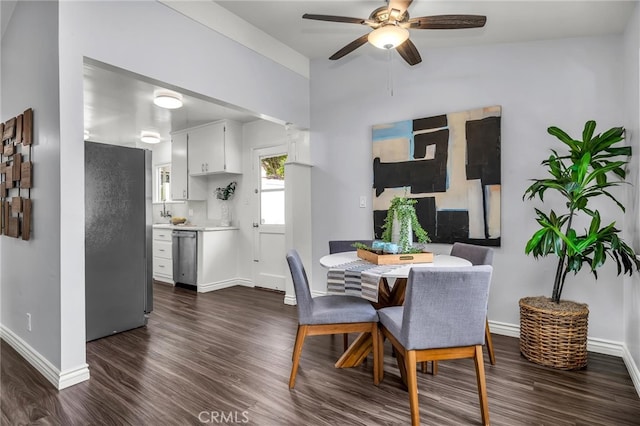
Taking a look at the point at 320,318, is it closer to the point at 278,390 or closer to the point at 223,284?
the point at 278,390

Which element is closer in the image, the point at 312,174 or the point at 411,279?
the point at 411,279

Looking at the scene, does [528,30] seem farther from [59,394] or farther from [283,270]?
[59,394]

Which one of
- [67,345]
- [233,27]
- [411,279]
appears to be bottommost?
[67,345]

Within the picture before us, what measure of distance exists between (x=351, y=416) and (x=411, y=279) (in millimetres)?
824

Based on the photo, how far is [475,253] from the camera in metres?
2.62

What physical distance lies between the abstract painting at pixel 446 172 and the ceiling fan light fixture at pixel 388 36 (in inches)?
50.6

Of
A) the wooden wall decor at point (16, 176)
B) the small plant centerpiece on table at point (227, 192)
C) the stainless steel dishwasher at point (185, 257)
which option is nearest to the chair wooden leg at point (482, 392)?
the wooden wall decor at point (16, 176)

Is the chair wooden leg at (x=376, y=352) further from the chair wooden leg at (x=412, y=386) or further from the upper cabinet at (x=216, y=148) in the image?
the upper cabinet at (x=216, y=148)

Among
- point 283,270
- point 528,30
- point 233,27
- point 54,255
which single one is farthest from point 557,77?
point 54,255

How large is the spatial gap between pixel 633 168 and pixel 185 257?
490 centimetres

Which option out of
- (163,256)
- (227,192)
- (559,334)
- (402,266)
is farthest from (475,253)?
(163,256)

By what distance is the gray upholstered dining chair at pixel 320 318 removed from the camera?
2.10 m

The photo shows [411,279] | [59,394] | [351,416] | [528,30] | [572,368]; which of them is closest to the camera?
[411,279]

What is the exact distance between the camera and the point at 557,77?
283cm
